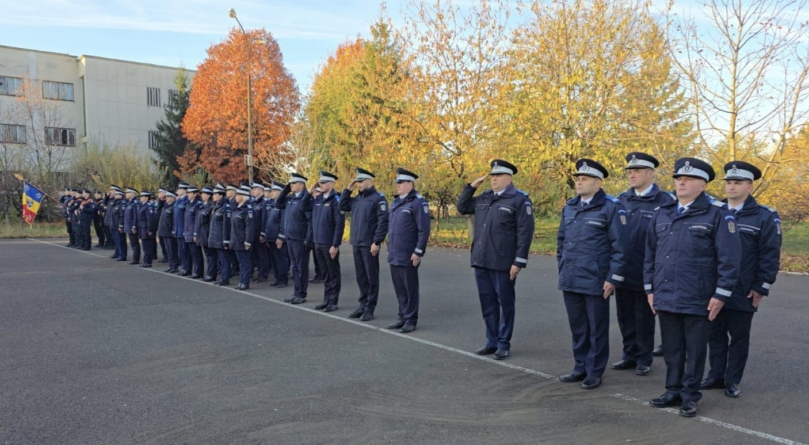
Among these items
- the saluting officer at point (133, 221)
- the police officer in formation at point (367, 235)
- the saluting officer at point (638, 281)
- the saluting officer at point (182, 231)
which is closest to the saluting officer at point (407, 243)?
the police officer in formation at point (367, 235)

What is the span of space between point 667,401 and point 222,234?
29.9 feet

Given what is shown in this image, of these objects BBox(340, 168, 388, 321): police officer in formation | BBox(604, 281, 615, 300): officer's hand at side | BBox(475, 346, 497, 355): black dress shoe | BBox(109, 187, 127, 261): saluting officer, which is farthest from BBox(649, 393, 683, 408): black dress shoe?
BBox(109, 187, 127, 261): saluting officer

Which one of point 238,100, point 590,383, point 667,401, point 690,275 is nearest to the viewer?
point 690,275

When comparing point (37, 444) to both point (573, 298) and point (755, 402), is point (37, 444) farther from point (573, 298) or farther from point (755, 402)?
point (755, 402)

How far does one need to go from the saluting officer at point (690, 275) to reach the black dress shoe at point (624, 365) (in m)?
1.13

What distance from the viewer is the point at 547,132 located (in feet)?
61.1

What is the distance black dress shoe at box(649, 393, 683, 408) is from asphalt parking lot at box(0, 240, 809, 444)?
127mm

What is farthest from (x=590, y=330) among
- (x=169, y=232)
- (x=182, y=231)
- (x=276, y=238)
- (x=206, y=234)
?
(x=169, y=232)

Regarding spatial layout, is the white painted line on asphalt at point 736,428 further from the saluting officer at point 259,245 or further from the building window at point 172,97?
the building window at point 172,97

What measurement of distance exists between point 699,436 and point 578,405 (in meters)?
0.94

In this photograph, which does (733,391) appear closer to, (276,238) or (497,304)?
(497,304)

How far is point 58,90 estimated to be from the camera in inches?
1667

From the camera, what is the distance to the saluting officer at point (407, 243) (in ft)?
24.9

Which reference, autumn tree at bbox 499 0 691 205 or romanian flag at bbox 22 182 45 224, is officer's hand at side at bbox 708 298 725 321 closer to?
autumn tree at bbox 499 0 691 205
